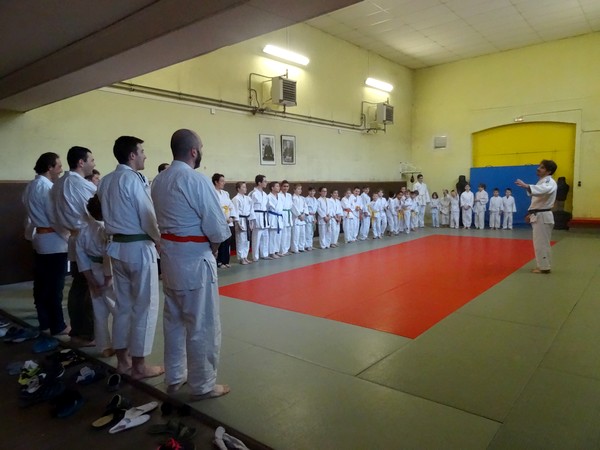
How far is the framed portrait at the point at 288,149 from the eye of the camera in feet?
33.5

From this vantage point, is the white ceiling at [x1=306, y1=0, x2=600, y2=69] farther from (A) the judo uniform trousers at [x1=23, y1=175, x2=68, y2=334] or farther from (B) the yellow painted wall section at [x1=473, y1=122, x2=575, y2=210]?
(A) the judo uniform trousers at [x1=23, y1=175, x2=68, y2=334]

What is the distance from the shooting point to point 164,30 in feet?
10.7

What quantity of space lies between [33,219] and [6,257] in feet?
9.98

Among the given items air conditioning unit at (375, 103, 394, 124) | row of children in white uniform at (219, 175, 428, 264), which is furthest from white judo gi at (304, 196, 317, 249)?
air conditioning unit at (375, 103, 394, 124)

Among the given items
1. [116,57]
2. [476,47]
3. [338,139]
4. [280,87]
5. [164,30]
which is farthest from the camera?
[476,47]

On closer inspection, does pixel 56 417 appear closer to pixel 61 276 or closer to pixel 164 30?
pixel 61 276

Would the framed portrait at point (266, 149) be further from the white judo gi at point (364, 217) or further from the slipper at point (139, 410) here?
the slipper at point (139, 410)

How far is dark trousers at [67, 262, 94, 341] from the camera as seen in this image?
142 inches

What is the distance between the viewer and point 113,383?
9.20ft

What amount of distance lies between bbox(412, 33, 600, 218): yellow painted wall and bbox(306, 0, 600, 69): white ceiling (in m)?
0.51

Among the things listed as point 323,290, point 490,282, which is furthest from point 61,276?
point 490,282

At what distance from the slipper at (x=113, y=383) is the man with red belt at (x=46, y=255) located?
1.36m

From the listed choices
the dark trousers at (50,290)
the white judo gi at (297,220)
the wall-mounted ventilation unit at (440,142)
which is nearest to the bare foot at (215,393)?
the dark trousers at (50,290)

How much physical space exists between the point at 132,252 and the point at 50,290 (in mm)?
1641
